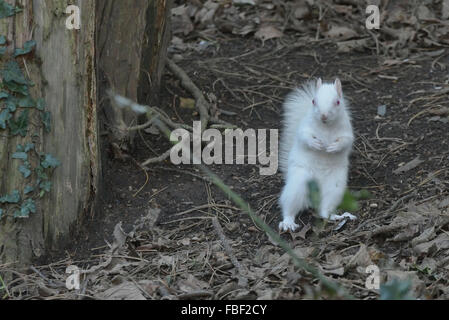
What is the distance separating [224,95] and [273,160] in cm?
91

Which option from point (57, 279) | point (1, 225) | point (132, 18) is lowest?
point (57, 279)

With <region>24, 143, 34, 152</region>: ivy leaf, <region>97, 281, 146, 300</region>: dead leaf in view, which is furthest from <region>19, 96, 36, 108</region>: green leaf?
<region>97, 281, 146, 300</region>: dead leaf

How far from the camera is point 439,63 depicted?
6156 mm

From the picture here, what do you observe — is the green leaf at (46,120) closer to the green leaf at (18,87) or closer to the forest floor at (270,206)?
the green leaf at (18,87)

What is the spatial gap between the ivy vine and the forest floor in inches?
15.9

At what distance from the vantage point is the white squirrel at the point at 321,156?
4.48 meters

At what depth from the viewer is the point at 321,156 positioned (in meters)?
4.66

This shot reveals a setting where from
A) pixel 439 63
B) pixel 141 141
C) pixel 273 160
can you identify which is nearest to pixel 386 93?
pixel 439 63

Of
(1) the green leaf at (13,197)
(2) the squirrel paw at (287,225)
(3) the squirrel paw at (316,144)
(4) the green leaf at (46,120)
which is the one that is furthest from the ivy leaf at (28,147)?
(3) the squirrel paw at (316,144)

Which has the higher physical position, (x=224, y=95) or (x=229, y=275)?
(x=224, y=95)

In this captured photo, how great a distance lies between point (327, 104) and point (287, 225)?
76cm

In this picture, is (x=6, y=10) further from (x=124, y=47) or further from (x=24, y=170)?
(x=124, y=47)

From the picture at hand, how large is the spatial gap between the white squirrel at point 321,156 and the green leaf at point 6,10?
1.84 meters
